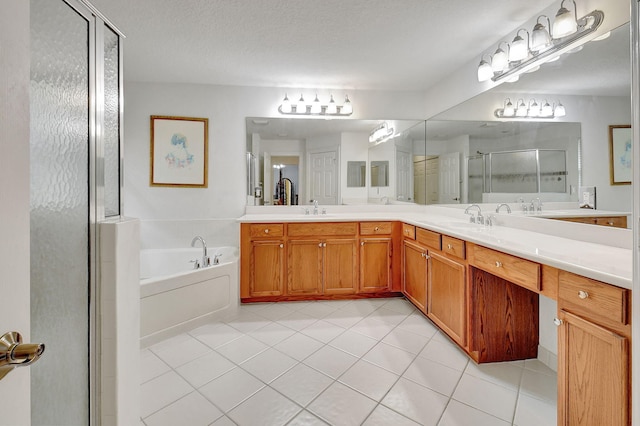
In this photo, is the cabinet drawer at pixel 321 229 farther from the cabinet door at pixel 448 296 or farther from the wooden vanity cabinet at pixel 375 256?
the cabinet door at pixel 448 296

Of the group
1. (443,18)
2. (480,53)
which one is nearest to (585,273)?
(443,18)

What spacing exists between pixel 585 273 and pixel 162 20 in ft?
9.24

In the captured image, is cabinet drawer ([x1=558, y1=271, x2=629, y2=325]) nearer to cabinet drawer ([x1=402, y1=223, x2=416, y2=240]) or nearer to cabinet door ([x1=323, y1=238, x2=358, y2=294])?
cabinet drawer ([x1=402, y1=223, x2=416, y2=240])

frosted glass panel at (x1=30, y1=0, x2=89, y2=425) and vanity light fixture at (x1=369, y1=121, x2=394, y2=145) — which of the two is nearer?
frosted glass panel at (x1=30, y1=0, x2=89, y2=425)

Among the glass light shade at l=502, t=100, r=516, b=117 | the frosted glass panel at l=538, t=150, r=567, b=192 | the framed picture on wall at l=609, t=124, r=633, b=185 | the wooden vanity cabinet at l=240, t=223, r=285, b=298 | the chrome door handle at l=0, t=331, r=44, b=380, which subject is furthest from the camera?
the wooden vanity cabinet at l=240, t=223, r=285, b=298

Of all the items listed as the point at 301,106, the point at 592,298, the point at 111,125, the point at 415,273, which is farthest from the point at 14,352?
the point at 301,106

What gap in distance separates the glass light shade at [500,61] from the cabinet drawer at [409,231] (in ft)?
4.57

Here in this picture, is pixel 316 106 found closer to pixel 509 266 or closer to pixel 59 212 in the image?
pixel 509 266

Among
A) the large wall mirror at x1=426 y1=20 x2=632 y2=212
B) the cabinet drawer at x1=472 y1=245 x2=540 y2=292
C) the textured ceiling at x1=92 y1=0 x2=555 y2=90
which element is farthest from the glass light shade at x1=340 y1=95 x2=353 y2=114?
the cabinet drawer at x1=472 y1=245 x2=540 y2=292

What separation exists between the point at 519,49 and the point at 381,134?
5.46 ft

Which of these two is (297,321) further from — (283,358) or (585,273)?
(585,273)

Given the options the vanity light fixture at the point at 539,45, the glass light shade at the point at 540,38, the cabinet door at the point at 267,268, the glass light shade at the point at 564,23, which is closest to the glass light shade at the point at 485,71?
the vanity light fixture at the point at 539,45

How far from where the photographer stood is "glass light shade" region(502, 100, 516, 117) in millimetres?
2170

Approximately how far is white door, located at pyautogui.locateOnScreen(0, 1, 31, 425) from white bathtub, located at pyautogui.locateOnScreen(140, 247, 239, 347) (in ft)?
6.01
